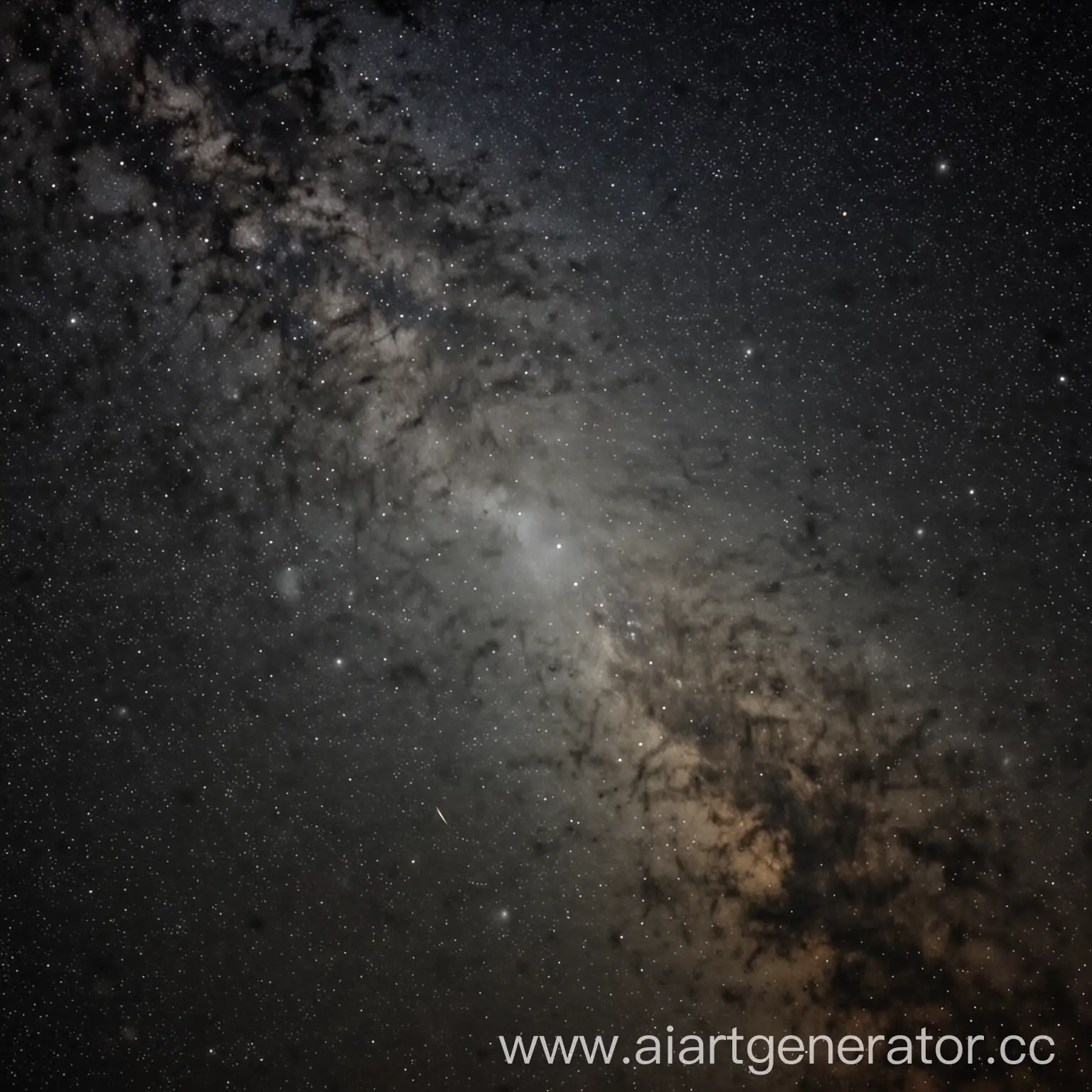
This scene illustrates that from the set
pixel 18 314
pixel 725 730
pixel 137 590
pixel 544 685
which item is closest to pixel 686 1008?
pixel 725 730

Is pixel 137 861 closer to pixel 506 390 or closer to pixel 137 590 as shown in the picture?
pixel 137 590

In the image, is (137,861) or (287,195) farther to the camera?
(137,861)

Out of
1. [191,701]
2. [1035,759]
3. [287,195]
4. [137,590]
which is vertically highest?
[287,195]

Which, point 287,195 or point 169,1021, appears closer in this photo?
point 287,195

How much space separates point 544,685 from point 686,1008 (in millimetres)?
741

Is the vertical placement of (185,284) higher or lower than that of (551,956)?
higher

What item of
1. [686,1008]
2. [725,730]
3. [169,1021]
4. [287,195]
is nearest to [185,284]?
[287,195]

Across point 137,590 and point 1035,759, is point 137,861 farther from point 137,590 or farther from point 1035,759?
point 1035,759

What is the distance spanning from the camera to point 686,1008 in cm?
145

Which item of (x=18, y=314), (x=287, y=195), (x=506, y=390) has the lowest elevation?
(x=506, y=390)

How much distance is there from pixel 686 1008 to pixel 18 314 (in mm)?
2014

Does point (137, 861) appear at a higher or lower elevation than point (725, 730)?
lower

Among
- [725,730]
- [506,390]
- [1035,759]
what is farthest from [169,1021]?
[1035,759]

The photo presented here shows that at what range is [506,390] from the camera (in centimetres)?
142
